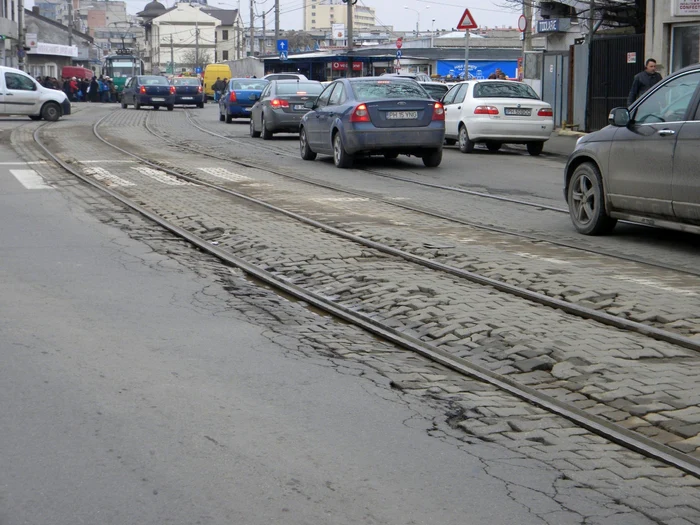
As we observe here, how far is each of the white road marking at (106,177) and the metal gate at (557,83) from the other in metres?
16.1

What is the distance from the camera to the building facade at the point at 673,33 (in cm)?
2359

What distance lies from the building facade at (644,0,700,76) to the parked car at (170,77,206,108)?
96.3ft

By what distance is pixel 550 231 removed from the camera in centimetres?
1107

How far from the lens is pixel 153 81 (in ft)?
156

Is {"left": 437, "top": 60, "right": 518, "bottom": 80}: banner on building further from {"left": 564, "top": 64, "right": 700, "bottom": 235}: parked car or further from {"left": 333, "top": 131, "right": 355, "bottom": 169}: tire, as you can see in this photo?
{"left": 564, "top": 64, "right": 700, "bottom": 235}: parked car

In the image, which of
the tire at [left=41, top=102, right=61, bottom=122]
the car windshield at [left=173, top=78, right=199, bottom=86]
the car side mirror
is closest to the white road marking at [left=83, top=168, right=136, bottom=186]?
the car side mirror

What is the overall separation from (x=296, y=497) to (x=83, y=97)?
220 feet

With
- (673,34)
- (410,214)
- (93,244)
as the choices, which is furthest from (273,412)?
(673,34)

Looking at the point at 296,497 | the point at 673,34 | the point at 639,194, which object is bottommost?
the point at 296,497

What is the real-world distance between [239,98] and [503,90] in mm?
14430

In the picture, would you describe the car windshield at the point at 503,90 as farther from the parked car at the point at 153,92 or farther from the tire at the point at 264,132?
the parked car at the point at 153,92

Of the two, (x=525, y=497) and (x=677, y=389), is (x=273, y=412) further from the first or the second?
(x=677, y=389)

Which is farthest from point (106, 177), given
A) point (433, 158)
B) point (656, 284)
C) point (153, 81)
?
point (153, 81)

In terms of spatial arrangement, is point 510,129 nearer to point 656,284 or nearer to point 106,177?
point 106,177
